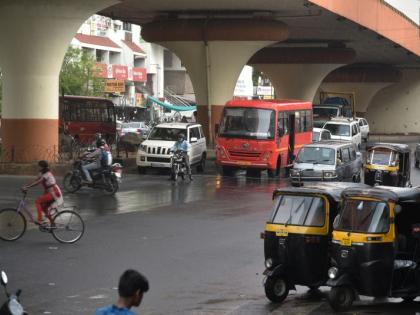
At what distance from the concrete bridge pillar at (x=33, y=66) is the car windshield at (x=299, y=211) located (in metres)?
20.7

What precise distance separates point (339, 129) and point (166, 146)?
1620 cm

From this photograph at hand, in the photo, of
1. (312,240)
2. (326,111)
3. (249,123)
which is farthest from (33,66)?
(326,111)

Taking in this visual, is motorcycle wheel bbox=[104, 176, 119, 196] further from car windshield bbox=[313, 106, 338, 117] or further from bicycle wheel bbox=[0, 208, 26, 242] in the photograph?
car windshield bbox=[313, 106, 338, 117]

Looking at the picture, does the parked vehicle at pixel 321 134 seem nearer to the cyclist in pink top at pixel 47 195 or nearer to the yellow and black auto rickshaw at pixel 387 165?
the yellow and black auto rickshaw at pixel 387 165

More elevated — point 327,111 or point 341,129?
point 327,111

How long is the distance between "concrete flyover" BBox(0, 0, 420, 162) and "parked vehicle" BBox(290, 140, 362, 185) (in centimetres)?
876

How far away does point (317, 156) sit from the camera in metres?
30.5

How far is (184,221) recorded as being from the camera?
20297mm

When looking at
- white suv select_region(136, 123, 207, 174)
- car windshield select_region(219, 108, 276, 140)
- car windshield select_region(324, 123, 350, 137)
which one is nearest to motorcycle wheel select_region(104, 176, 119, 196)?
white suv select_region(136, 123, 207, 174)

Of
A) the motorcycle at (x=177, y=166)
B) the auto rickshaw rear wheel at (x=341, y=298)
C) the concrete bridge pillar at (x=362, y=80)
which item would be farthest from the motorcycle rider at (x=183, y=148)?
the concrete bridge pillar at (x=362, y=80)

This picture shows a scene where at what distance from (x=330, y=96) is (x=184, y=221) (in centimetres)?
5103

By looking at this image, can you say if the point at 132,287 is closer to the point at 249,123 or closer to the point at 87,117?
the point at 249,123

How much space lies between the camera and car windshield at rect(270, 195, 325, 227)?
39.5 feet

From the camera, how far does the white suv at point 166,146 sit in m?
32.7
